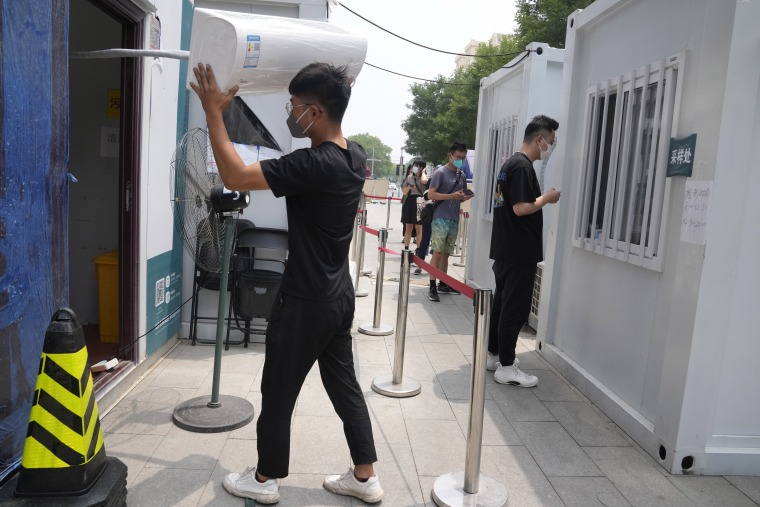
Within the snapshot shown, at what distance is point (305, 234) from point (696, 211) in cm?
205

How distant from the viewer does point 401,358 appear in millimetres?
4383

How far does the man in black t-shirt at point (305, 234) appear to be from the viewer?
2365 mm

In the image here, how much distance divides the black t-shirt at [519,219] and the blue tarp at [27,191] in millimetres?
2934

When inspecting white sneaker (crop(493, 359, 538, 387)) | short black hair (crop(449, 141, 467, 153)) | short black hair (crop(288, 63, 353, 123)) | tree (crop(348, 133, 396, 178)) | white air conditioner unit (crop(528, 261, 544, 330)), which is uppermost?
tree (crop(348, 133, 396, 178))

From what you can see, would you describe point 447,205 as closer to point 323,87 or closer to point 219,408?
point 219,408

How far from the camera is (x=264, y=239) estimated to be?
17.2 feet

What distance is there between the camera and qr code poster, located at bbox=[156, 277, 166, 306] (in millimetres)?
4520

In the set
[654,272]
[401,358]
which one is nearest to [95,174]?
[401,358]

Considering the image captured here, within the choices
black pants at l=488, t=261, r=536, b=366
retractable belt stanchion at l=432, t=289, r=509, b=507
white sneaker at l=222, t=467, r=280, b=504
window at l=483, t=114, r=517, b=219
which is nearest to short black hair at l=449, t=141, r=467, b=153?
window at l=483, t=114, r=517, b=219

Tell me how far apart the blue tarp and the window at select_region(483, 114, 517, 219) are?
5092 mm

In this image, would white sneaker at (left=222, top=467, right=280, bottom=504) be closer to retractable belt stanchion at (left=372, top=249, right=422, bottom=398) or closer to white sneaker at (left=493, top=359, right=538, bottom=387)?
retractable belt stanchion at (left=372, top=249, right=422, bottom=398)

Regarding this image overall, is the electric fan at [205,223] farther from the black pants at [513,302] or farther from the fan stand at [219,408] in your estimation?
the black pants at [513,302]

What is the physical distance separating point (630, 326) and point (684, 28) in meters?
1.83

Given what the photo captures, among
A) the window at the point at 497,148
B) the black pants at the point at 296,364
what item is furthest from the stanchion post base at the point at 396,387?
the window at the point at 497,148
